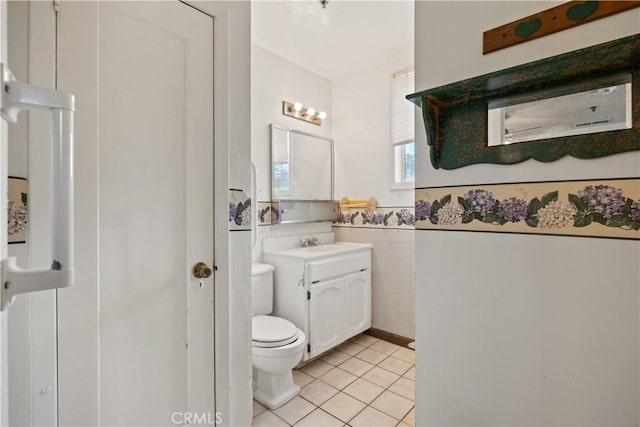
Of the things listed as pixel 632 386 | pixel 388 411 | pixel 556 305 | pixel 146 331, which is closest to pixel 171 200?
pixel 146 331

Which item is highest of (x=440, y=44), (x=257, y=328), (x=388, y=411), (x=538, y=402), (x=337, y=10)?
(x=337, y=10)

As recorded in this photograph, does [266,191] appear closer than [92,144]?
No

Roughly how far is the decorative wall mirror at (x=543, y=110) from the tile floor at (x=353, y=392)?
4.94ft

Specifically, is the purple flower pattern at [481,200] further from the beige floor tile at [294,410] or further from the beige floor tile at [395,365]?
the beige floor tile at [395,365]

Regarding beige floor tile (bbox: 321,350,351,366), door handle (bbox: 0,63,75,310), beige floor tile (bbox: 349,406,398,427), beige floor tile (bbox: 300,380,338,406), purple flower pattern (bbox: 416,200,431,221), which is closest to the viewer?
door handle (bbox: 0,63,75,310)

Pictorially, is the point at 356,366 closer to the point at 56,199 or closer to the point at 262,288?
the point at 262,288

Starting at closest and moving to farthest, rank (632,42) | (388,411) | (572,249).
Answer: (632,42) → (572,249) → (388,411)

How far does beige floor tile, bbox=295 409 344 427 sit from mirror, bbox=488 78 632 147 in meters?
1.64

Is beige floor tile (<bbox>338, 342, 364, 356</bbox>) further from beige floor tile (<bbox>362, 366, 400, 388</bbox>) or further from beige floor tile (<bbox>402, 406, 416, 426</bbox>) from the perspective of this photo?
beige floor tile (<bbox>402, 406, 416, 426</bbox>)

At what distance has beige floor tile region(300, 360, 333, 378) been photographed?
222cm

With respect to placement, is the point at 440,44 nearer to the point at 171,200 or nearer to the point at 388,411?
the point at 171,200

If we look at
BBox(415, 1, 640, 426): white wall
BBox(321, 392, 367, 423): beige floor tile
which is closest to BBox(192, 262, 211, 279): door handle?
BBox(415, 1, 640, 426): white wall

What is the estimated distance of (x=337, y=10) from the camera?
80.0 inches

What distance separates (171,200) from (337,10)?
5.62 feet
